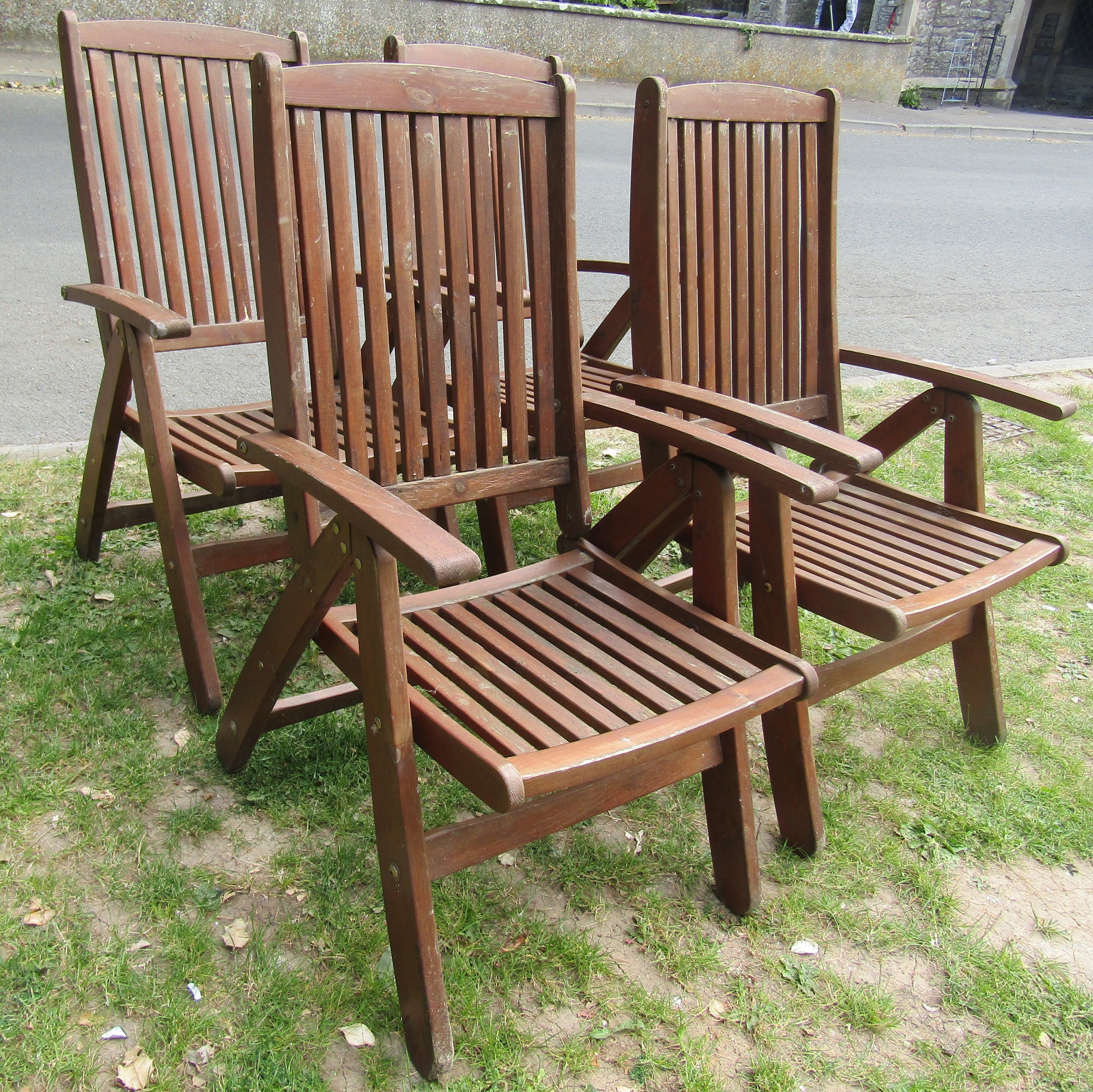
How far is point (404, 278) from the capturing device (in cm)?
194

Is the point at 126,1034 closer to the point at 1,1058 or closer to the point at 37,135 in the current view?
the point at 1,1058

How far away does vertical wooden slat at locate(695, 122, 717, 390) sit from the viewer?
2314 millimetres

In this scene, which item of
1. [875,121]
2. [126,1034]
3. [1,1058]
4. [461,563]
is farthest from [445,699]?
[875,121]

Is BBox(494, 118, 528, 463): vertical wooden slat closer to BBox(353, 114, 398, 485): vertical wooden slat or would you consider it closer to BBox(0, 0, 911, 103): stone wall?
BBox(353, 114, 398, 485): vertical wooden slat

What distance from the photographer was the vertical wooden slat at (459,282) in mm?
1957

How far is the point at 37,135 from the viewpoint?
25.1 ft

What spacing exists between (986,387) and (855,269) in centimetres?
480

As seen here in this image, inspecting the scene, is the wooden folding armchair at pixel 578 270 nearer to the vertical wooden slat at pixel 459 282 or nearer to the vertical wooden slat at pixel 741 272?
the vertical wooden slat at pixel 741 272

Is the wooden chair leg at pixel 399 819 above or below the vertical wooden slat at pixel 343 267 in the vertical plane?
below

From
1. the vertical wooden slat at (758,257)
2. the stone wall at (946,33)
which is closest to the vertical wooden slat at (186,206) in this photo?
the vertical wooden slat at (758,257)

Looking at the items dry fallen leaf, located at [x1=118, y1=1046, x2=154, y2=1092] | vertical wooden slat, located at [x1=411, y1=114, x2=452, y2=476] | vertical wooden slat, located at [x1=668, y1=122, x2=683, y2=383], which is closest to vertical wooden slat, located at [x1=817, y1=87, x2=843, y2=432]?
vertical wooden slat, located at [x1=668, y1=122, x2=683, y2=383]

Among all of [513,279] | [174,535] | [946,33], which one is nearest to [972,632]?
[513,279]

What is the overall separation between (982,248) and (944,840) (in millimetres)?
6720

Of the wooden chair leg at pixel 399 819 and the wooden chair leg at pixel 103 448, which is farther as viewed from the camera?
the wooden chair leg at pixel 103 448
